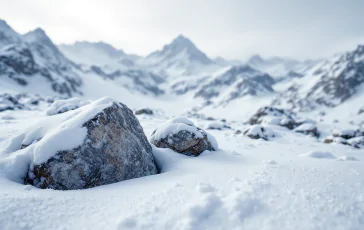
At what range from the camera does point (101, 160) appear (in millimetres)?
4590

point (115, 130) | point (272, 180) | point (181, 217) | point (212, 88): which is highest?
point (212, 88)

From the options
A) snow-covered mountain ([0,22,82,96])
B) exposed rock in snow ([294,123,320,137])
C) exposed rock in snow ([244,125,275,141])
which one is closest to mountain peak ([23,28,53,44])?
snow-covered mountain ([0,22,82,96])

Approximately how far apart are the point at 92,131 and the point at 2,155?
2.25m

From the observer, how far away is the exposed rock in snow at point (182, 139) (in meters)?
6.79

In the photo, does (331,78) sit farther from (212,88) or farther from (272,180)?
(272,180)

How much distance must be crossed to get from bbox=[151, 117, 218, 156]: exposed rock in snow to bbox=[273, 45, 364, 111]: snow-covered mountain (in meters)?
94.5

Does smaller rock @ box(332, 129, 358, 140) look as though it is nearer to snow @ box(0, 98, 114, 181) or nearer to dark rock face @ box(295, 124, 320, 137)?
dark rock face @ box(295, 124, 320, 137)

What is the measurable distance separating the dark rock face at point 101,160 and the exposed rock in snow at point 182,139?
3.68 ft

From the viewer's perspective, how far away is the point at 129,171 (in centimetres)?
493

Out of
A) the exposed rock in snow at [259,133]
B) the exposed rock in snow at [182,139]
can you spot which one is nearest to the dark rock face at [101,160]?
the exposed rock in snow at [182,139]

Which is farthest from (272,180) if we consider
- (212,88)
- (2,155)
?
(212,88)

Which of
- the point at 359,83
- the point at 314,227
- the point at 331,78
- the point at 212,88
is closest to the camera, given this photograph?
the point at 314,227

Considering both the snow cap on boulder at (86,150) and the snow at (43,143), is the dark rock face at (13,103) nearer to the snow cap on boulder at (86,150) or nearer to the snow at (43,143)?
the snow at (43,143)

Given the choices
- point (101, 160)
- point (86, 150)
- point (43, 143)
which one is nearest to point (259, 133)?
point (101, 160)
